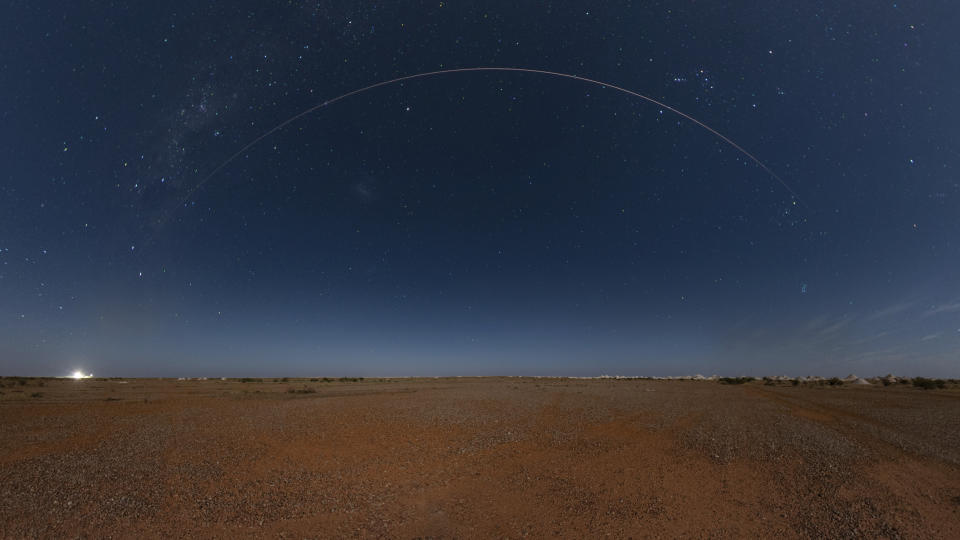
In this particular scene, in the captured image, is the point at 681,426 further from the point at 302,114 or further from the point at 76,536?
the point at 302,114

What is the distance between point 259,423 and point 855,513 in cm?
2006

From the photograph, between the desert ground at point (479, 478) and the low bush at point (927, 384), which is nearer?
the desert ground at point (479, 478)

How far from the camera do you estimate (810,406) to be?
2308 cm

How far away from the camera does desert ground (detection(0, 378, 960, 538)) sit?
7020 mm

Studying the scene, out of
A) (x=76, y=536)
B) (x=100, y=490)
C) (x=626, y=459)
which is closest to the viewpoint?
(x=76, y=536)

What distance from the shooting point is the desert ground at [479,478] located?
23.0ft

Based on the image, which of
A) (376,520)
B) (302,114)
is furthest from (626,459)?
(302,114)

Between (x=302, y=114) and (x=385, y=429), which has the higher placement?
(x=302, y=114)

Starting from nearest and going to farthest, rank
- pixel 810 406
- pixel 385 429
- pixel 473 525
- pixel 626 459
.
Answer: pixel 473 525 < pixel 626 459 < pixel 385 429 < pixel 810 406

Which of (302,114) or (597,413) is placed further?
(597,413)

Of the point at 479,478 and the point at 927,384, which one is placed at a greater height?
the point at 927,384

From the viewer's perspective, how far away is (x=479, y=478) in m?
9.59

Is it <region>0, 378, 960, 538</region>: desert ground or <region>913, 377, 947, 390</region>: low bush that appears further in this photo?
<region>913, 377, 947, 390</region>: low bush

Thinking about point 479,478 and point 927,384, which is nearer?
point 479,478
